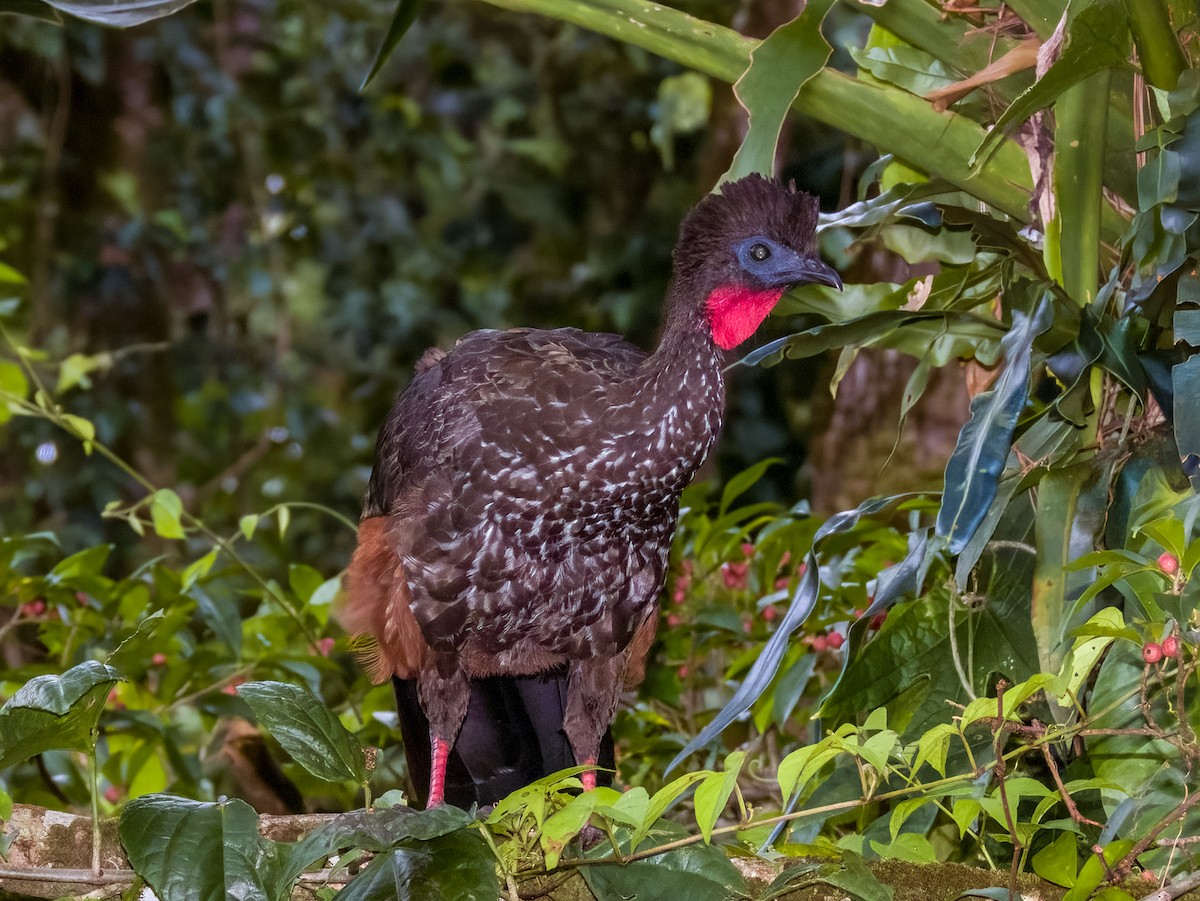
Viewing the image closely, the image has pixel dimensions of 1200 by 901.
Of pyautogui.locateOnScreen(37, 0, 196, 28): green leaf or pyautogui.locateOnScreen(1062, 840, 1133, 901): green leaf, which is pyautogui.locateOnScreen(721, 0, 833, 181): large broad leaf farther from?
pyautogui.locateOnScreen(1062, 840, 1133, 901): green leaf

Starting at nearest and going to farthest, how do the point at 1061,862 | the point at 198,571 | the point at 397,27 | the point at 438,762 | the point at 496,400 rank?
the point at 1061,862, the point at 397,27, the point at 496,400, the point at 438,762, the point at 198,571

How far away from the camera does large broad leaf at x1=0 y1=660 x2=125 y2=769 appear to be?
1.33 m

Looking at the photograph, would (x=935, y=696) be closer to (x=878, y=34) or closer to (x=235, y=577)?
(x=878, y=34)

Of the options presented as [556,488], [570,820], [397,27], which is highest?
[397,27]

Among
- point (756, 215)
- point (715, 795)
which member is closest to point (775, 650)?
point (715, 795)

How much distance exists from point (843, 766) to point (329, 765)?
880 millimetres

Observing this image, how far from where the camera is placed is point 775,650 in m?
1.76

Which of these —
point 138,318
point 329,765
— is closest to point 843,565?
point 329,765

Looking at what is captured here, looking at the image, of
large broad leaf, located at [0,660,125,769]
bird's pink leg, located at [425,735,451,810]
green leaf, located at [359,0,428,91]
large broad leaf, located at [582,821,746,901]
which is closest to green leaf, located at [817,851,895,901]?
large broad leaf, located at [582,821,746,901]

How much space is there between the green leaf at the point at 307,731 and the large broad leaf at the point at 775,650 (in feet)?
1.31

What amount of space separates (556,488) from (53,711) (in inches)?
40.3

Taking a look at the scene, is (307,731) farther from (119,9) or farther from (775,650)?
(119,9)

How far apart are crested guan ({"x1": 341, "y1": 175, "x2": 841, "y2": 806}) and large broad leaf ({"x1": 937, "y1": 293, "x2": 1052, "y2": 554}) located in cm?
45

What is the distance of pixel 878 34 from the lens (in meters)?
2.68
